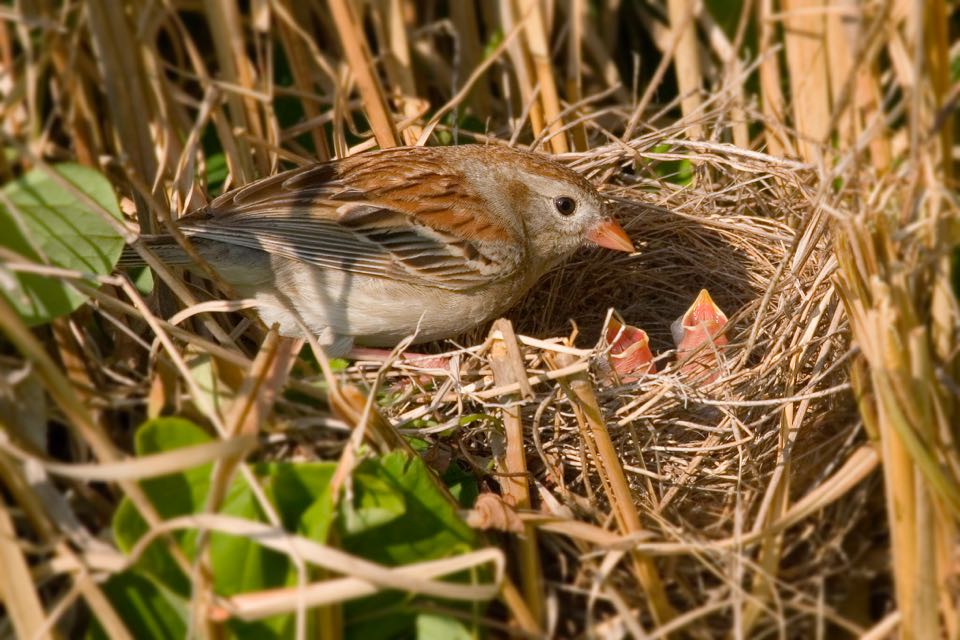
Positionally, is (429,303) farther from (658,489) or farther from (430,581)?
(430,581)

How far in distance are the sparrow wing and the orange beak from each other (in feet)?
0.87

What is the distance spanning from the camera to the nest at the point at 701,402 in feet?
7.89

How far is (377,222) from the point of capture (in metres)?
3.39

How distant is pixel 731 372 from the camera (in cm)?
307

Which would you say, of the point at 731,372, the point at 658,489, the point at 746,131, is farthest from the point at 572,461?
the point at 746,131

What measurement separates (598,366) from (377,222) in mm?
884

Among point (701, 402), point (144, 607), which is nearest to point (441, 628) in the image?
point (144, 607)

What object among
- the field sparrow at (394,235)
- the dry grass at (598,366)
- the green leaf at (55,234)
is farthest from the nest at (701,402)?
the green leaf at (55,234)

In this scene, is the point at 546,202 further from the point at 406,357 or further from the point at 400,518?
the point at 400,518

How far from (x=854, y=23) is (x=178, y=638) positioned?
1885 millimetres

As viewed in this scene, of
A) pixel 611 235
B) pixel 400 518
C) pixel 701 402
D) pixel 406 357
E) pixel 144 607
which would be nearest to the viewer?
pixel 144 607

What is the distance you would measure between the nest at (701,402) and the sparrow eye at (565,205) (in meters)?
0.29

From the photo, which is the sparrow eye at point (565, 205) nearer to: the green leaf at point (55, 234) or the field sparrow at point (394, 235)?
the field sparrow at point (394, 235)

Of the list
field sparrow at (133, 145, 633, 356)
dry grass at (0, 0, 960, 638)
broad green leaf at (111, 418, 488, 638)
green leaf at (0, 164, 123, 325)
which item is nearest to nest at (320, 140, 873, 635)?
dry grass at (0, 0, 960, 638)
